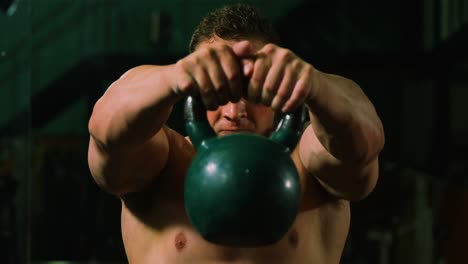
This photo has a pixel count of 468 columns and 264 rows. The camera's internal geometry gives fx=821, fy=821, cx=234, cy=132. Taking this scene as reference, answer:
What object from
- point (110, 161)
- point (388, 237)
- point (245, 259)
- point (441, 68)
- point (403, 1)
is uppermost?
point (110, 161)

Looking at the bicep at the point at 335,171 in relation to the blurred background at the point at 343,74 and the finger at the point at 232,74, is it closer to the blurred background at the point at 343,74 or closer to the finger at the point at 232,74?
the finger at the point at 232,74

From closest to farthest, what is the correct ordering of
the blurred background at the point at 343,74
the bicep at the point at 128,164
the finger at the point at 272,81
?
the finger at the point at 272,81, the bicep at the point at 128,164, the blurred background at the point at 343,74

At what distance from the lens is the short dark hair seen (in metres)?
0.96

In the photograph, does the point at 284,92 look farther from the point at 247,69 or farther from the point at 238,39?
the point at 238,39

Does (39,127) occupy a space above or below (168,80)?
below

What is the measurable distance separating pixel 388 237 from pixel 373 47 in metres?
0.76

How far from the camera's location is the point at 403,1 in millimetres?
3377

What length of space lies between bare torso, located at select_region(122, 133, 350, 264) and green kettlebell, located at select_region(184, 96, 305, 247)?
10.2 inches

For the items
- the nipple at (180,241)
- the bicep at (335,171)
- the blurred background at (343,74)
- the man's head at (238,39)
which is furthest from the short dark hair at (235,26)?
the blurred background at (343,74)

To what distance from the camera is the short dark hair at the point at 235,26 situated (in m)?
0.96

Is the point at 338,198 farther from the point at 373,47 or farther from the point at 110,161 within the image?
the point at 373,47

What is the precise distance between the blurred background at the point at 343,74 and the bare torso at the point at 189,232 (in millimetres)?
1877

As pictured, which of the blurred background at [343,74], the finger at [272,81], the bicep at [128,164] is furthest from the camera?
the blurred background at [343,74]

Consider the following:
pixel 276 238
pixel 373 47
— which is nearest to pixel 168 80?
pixel 276 238
